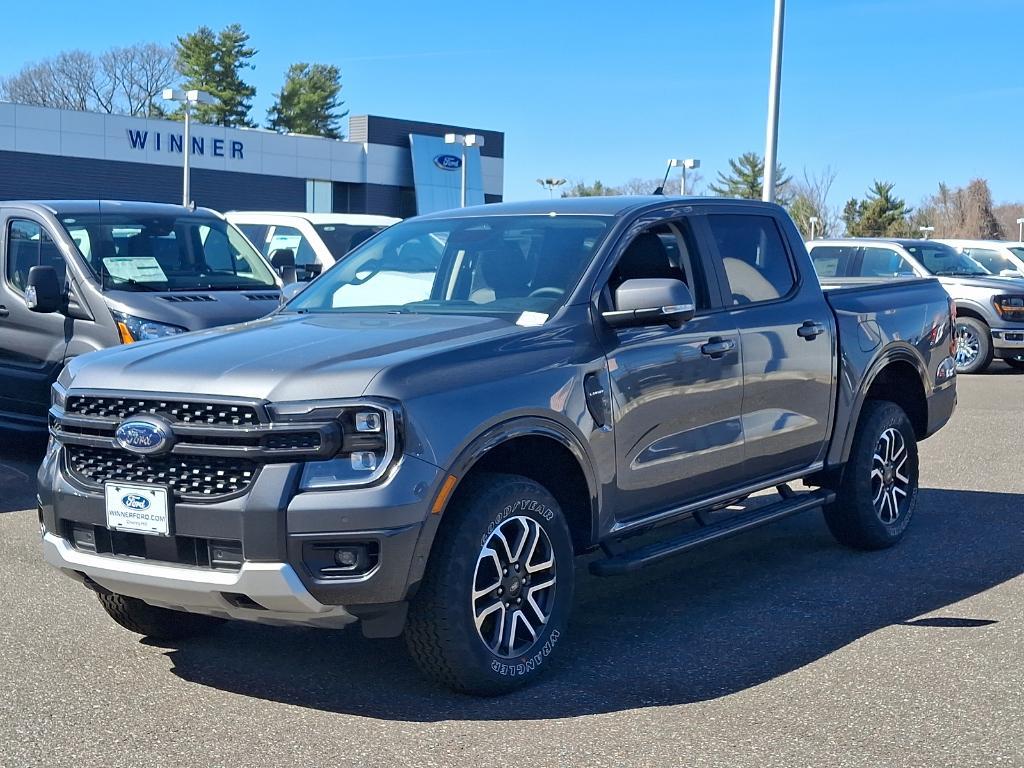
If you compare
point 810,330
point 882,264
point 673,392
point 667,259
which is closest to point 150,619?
point 673,392

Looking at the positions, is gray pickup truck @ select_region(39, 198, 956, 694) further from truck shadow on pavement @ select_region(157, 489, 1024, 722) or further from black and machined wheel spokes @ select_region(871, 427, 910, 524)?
black and machined wheel spokes @ select_region(871, 427, 910, 524)

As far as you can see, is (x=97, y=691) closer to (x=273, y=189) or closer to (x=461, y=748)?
(x=461, y=748)

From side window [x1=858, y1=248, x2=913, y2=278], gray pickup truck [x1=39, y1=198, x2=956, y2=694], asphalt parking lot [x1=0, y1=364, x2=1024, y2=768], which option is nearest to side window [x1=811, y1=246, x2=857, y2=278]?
side window [x1=858, y1=248, x2=913, y2=278]

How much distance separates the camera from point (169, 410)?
15.4ft

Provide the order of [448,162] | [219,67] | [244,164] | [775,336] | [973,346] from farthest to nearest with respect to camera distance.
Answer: [219,67] < [448,162] < [244,164] < [973,346] < [775,336]

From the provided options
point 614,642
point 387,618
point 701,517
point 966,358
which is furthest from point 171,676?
point 966,358

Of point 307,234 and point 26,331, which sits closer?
point 26,331

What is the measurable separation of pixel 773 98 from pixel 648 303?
14264mm

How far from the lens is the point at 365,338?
5.16 meters

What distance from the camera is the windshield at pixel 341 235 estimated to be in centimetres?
1612

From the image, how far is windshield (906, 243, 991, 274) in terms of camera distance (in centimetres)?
1908

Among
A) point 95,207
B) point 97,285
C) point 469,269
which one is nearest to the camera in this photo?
point 469,269

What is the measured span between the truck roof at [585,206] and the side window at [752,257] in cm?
12

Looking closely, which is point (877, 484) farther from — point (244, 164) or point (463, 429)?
point (244, 164)
